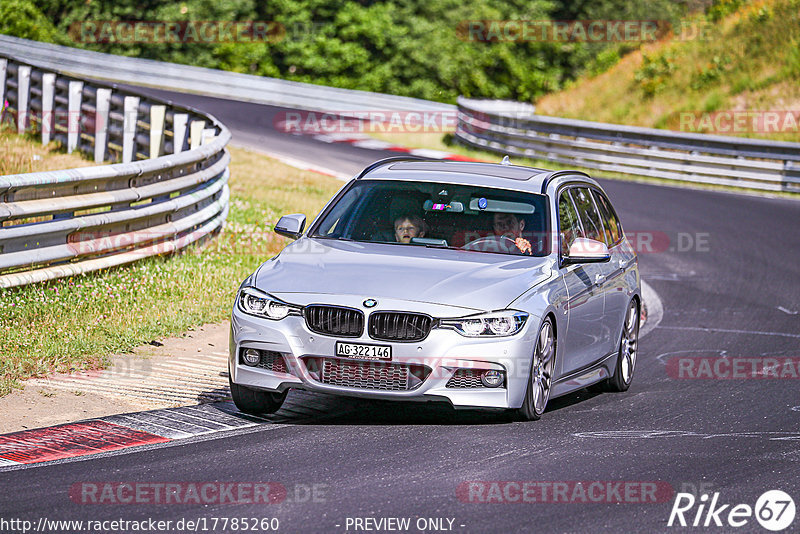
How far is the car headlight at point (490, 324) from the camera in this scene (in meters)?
7.61

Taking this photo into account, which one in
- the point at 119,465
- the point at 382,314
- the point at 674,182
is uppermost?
the point at 382,314

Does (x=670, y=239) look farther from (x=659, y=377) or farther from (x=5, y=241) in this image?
(x=5, y=241)

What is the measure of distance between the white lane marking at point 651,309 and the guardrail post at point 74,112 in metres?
10.5

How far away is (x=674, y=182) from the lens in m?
28.7

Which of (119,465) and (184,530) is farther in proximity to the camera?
(119,465)

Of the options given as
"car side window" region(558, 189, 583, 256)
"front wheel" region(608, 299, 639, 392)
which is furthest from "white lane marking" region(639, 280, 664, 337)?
"car side window" region(558, 189, 583, 256)

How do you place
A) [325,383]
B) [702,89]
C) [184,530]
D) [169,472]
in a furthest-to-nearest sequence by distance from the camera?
[702,89] < [325,383] < [169,472] < [184,530]

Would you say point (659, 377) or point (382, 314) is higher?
point (382, 314)

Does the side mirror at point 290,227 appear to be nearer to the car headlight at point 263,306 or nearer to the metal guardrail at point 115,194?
the car headlight at point 263,306

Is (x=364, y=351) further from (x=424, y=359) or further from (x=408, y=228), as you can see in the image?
(x=408, y=228)

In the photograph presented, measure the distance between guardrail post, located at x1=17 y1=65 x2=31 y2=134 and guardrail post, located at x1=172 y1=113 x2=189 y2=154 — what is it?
5.42 m

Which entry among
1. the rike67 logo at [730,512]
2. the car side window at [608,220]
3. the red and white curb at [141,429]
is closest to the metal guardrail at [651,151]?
the car side window at [608,220]

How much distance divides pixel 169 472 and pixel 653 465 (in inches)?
107

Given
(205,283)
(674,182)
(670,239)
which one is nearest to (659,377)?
(205,283)
